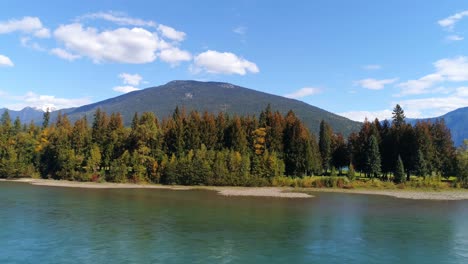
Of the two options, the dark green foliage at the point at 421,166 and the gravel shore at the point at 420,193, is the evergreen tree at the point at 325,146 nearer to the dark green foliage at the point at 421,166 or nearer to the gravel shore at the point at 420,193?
the dark green foliage at the point at 421,166

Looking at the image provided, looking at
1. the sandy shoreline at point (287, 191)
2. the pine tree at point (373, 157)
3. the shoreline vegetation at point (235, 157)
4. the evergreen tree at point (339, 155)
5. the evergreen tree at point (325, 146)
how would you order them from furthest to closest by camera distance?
the evergreen tree at point (339, 155), the evergreen tree at point (325, 146), the pine tree at point (373, 157), the shoreline vegetation at point (235, 157), the sandy shoreline at point (287, 191)

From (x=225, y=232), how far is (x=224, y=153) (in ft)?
174

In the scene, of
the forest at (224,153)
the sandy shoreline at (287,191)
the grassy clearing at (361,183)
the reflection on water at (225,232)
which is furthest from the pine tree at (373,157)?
the reflection on water at (225,232)

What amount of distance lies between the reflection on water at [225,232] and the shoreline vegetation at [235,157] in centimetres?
2798

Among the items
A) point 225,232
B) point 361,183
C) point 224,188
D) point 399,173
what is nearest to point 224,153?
point 224,188

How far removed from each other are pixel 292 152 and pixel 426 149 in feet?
105

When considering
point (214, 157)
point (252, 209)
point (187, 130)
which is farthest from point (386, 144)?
point (252, 209)

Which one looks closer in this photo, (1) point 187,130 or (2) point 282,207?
(2) point 282,207

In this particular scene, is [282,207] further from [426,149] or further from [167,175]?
[426,149]

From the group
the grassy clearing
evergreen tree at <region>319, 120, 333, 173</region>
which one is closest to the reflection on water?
the grassy clearing

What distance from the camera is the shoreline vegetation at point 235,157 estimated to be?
84750 mm

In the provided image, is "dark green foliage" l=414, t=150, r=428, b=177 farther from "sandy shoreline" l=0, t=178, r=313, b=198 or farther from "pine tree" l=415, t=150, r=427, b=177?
"sandy shoreline" l=0, t=178, r=313, b=198

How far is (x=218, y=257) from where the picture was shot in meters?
27.1

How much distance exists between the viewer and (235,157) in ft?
282
